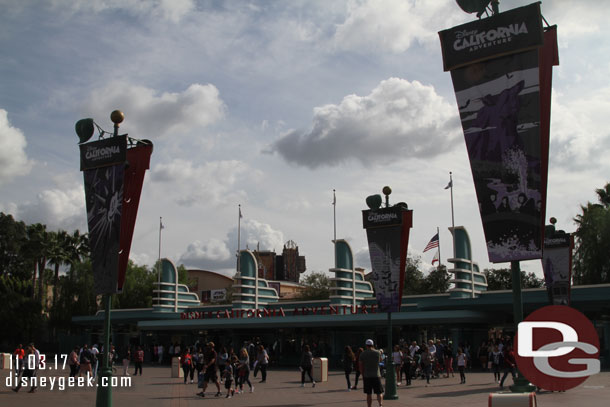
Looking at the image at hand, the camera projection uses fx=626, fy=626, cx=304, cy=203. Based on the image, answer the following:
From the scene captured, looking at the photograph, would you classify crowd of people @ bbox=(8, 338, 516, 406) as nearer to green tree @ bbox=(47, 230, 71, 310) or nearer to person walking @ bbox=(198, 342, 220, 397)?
person walking @ bbox=(198, 342, 220, 397)

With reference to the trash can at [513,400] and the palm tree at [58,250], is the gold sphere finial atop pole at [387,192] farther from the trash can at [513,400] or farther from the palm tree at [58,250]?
the palm tree at [58,250]

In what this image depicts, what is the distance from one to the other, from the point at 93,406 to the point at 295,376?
1421cm

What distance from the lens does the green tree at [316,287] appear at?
245 feet

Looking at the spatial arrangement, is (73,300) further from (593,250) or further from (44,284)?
(593,250)

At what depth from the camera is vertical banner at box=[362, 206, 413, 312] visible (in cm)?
2030

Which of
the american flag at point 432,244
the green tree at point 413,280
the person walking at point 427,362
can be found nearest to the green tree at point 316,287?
the green tree at point 413,280

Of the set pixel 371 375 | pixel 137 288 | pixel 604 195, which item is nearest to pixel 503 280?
pixel 604 195

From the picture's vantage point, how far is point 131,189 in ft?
50.3

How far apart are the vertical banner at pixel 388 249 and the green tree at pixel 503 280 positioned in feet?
171

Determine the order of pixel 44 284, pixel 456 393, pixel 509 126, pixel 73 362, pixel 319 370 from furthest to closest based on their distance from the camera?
pixel 44 284, pixel 73 362, pixel 319 370, pixel 456 393, pixel 509 126

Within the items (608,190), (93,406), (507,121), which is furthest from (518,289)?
(608,190)

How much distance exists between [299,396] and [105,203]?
9025 millimetres

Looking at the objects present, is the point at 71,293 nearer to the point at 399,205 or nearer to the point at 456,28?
the point at 399,205

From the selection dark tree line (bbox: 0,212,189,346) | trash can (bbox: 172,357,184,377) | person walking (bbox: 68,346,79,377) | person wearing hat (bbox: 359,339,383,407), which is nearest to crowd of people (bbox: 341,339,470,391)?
person wearing hat (bbox: 359,339,383,407)
